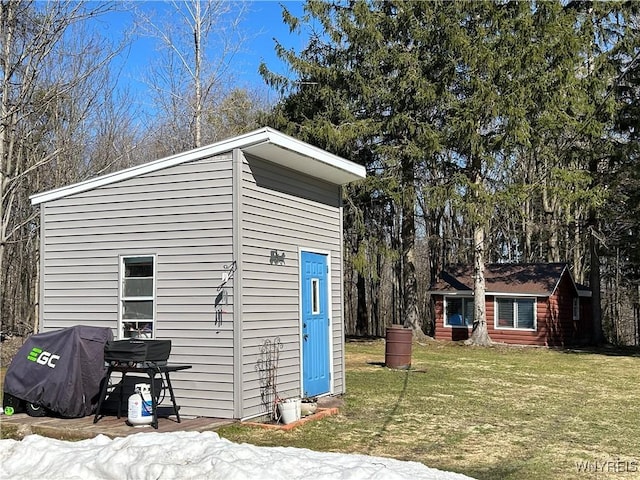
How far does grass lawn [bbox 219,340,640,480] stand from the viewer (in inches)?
248

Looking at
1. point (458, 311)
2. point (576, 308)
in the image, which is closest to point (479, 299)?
point (458, 311)

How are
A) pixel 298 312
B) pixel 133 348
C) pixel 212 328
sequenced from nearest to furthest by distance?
pixel 133 348 → pixel 212 328 → pixel 298 312

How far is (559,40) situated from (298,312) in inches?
555

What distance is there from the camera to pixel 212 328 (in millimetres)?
7746

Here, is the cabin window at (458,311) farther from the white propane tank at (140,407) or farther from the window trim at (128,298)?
the white propane tank at (140,407)

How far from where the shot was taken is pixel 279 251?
28.1 feet

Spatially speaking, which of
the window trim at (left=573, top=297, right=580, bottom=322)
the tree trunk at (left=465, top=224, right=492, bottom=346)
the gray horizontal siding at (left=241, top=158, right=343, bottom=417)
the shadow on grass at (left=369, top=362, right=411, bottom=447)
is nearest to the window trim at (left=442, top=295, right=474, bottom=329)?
the tree trunk at (left=465, top=224, right=492, bottom=346)

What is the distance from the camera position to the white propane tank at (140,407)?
281 inches

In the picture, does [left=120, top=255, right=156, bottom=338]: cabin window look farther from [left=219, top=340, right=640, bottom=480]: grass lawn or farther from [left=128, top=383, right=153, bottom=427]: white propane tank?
[left=219, top=340, right=640, bottom=480]: grass lawn

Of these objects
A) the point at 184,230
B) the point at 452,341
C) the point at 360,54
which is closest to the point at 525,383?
the point at 184,230

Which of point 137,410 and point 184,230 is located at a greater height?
point 184,230

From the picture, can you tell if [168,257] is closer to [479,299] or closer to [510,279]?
[479,299]

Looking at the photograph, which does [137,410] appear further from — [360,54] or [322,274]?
[360,54]

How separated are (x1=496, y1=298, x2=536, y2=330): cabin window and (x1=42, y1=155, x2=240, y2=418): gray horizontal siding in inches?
647
